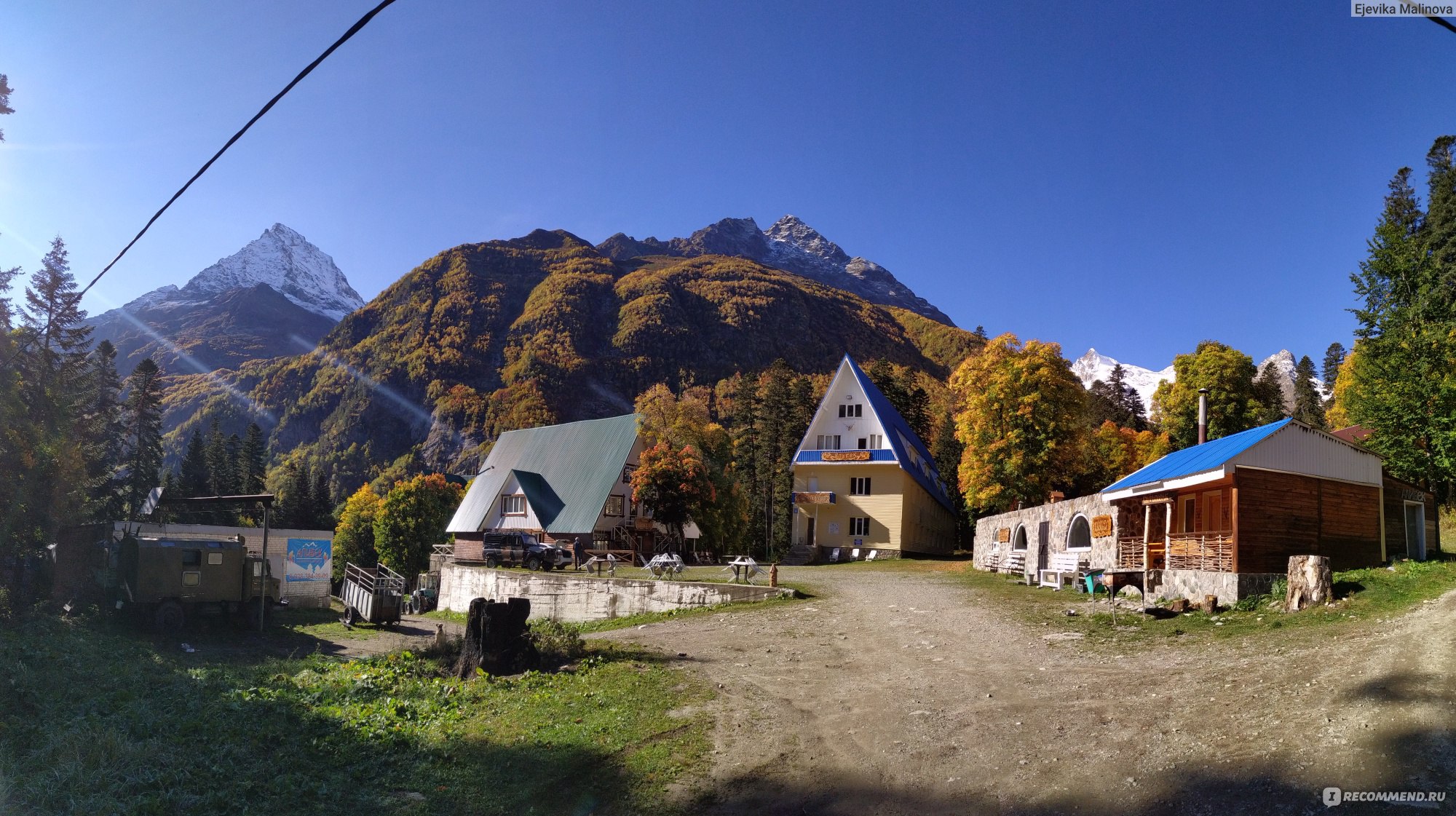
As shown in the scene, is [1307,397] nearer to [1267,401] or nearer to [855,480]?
[1267,401]

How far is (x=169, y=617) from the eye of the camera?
68.7 feet

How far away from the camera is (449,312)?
170625 millimetres

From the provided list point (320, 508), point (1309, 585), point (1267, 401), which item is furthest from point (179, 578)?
point (320, 508)

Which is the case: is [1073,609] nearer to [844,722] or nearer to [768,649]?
[768,649]

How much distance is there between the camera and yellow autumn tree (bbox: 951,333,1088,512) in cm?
3872

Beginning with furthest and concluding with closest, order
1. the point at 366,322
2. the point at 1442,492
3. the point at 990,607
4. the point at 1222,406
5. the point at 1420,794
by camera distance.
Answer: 1. the point at 366,322
2. the point at 1222,406
3. the point at 1442,492
4. the point at 990,607
5. the point at 1420,794

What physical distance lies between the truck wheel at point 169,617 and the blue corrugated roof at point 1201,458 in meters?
25.1

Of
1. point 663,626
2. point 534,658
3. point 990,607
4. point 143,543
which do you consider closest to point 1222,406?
point 990,607

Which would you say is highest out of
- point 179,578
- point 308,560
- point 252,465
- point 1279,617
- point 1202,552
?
point 252,465

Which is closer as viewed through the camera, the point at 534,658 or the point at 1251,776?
the point at 1251,776

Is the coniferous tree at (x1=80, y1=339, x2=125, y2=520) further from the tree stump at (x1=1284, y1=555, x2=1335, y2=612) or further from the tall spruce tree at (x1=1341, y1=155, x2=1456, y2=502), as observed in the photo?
the tall spruce tree at (x1=1341, y1=155, x2=1456, y2=502)

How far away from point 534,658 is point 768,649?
14.6ft

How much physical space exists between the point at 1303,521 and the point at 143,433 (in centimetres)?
7674

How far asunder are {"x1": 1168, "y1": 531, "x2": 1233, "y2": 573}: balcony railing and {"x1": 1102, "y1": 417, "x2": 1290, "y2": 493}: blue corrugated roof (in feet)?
4.78
